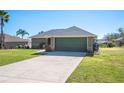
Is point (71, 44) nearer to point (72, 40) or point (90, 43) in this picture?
point (72, 40)

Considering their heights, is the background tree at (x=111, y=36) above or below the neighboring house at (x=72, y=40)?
above

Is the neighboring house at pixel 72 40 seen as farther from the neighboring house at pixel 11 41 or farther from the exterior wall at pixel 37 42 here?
the neighboring house at pixel 11 41

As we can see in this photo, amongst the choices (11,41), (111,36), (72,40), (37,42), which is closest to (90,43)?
(72,40)

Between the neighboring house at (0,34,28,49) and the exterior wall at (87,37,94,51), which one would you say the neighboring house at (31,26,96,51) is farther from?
the neighboring house at (0,34,28,49)

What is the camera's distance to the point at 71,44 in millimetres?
21938

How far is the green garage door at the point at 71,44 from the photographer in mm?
21625

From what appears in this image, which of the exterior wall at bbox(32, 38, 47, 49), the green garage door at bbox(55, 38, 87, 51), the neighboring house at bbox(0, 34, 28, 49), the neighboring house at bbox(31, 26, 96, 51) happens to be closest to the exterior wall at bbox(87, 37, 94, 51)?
the neighboring house at bbox(31, 26, 96, 51)

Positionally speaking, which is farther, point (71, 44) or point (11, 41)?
point (11, 41)

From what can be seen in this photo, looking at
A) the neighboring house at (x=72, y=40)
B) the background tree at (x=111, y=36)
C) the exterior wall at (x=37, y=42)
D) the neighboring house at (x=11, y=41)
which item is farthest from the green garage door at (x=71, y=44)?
the background tree at (x=111, y=36)

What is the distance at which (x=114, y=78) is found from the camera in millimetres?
7035

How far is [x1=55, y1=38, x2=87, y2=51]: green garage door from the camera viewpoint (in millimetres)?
21625
